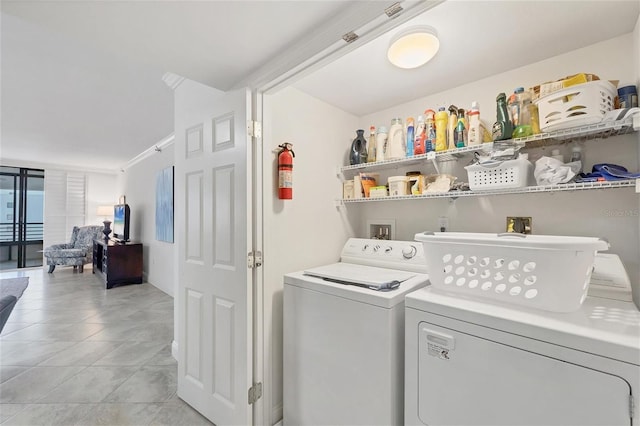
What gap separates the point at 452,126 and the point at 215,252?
1608 millimetres

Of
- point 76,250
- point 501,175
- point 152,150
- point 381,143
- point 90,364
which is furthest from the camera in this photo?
point 76,250

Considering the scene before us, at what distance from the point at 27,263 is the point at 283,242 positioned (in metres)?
7.82

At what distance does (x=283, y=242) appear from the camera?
174cm

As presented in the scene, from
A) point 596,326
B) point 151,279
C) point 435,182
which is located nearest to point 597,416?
point 596,326

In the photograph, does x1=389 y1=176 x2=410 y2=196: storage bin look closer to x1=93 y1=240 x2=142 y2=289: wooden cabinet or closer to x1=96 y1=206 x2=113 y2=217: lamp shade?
x1=93 y1=240 x2=142 y2=289: wooden cabinet

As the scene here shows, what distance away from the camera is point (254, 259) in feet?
5.08

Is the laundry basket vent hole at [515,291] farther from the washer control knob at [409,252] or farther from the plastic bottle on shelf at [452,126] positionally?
the plastic bottle on shelf at [452,126]

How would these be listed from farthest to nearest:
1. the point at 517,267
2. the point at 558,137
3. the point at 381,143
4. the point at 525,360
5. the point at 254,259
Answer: the point at 381,143 → the point at 254,259 → the point at 558,137 → the point at 517,267 → the point at 525,360

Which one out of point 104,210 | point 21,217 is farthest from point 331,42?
point 21,217

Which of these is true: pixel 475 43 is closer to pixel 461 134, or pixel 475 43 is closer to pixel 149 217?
pixel 461 134

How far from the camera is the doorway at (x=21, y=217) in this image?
19.6 ft

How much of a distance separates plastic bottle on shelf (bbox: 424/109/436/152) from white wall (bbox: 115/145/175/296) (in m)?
3.78

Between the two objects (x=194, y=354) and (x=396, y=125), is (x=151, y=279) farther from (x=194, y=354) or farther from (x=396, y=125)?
(x=396, y=125)

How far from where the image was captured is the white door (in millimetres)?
1541
